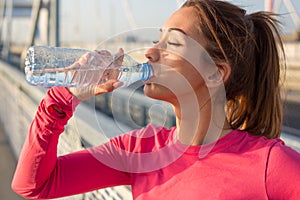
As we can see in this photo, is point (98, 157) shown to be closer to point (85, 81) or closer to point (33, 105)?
point (85, 81)

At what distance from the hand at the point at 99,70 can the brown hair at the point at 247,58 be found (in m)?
0.21

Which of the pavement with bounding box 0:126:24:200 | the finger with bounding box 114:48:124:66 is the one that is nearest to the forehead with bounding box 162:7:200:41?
the finger with bounding box 114:48:124:66

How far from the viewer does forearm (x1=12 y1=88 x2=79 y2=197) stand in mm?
1330

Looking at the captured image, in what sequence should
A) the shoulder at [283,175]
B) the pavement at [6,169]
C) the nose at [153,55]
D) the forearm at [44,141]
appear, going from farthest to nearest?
the pavement at [6,169], the forearm at [44,141], the nose at [153,55], the shoulder at [283,175]

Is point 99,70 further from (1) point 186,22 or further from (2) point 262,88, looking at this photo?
(2) point 262,88

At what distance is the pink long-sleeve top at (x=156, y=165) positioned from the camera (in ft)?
3.59

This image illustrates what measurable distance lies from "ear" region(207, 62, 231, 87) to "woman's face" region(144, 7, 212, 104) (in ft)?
0.06

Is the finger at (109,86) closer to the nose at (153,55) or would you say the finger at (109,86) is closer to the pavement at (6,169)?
the nose at (153,55)

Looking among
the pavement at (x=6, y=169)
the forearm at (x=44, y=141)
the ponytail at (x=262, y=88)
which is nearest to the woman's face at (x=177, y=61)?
the ponytail at (x=262, y=88)

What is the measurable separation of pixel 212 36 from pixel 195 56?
0.21 ft

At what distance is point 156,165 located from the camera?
128 centimetres

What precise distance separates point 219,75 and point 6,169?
466 cm

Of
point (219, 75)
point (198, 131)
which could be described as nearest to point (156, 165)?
point (198, 131)

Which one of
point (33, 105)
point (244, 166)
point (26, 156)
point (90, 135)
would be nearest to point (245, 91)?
point (244, 166)
